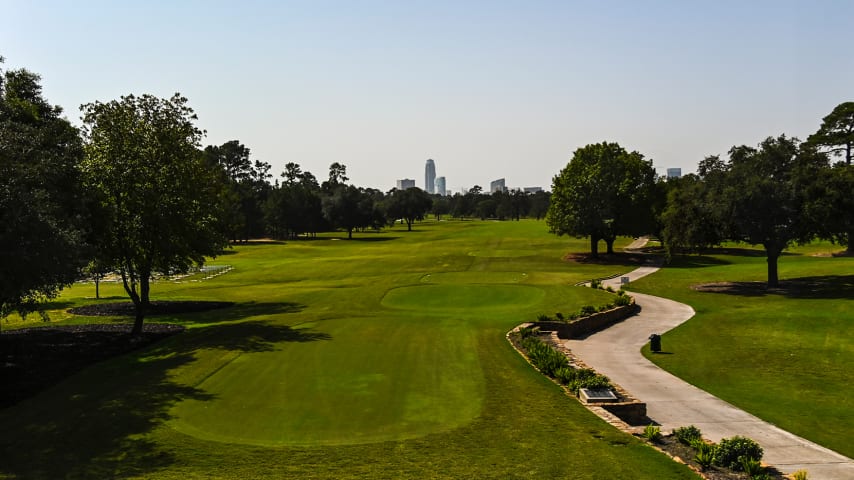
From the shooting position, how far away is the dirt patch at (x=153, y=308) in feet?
136

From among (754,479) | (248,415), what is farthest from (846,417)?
(248,415)

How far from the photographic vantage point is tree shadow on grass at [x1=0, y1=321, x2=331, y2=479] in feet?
46.5

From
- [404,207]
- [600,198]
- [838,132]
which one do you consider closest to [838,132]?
[838,132]

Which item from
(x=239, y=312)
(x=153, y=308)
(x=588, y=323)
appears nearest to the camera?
(x=588, y=323)

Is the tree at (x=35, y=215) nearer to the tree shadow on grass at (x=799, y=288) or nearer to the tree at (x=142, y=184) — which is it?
the tree at (x=142, y=184)

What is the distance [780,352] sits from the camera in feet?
95.0

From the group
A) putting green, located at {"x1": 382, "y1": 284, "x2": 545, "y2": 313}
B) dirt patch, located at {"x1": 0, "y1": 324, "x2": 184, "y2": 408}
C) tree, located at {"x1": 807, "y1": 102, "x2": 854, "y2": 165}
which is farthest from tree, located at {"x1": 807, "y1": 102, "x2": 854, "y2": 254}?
dirt patch, located at {"x1": 0, "y1": 324, "x2": 184, "y2": 408}

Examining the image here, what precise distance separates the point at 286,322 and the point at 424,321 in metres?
8.51

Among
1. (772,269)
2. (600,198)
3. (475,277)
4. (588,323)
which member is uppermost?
(600,198)

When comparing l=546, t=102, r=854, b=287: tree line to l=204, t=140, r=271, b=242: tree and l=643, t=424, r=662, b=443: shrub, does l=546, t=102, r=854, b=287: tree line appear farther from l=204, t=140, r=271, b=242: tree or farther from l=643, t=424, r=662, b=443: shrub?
l=204, t=140, r=271, b=242: tree

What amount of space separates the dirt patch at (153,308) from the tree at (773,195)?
43.6m

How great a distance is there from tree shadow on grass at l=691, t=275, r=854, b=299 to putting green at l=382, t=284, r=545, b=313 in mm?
16938

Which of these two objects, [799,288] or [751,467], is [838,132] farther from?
[751,467]

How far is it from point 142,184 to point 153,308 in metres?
13.9
